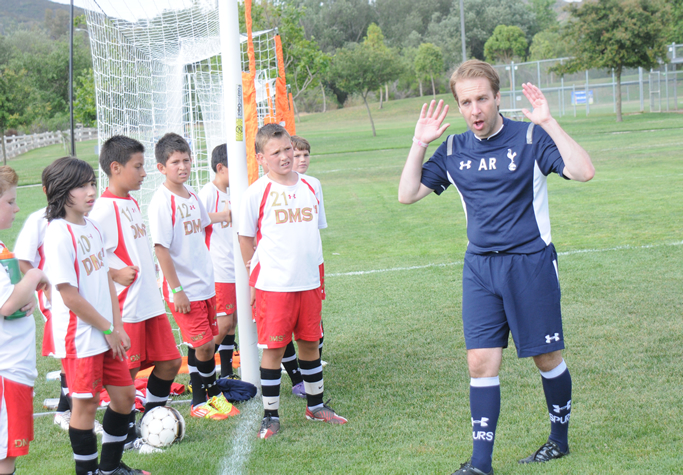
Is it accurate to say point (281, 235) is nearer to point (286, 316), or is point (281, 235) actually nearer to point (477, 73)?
point (286, 316)

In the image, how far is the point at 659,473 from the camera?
301 cm

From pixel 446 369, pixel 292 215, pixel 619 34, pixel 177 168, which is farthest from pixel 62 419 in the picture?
pixel 619 34

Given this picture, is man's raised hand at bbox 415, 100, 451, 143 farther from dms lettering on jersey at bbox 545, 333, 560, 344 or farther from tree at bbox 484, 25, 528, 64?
tree at bbox 484, 25, 528, 64

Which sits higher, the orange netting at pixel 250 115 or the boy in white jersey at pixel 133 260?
the orange netting at pixel 250 115

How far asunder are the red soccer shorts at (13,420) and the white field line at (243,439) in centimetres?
110

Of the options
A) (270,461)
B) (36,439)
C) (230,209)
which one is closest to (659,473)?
(270,461)

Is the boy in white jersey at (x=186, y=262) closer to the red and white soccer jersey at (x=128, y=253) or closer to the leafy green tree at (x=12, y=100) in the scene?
the red and white soccer jersey at (x=128, y=253)

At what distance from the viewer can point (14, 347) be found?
9.00 feet

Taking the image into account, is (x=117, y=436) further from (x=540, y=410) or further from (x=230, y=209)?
(x=540, y=410)

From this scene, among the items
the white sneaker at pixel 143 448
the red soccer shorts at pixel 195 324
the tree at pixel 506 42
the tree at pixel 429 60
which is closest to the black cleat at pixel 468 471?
the white sneaker at pixel 143 448

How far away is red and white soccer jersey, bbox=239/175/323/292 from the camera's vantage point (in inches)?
156

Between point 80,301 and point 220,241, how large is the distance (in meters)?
2.21

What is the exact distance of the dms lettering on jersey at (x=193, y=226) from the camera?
14.0 feet

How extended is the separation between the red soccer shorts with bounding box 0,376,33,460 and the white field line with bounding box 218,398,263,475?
43.2 inches
